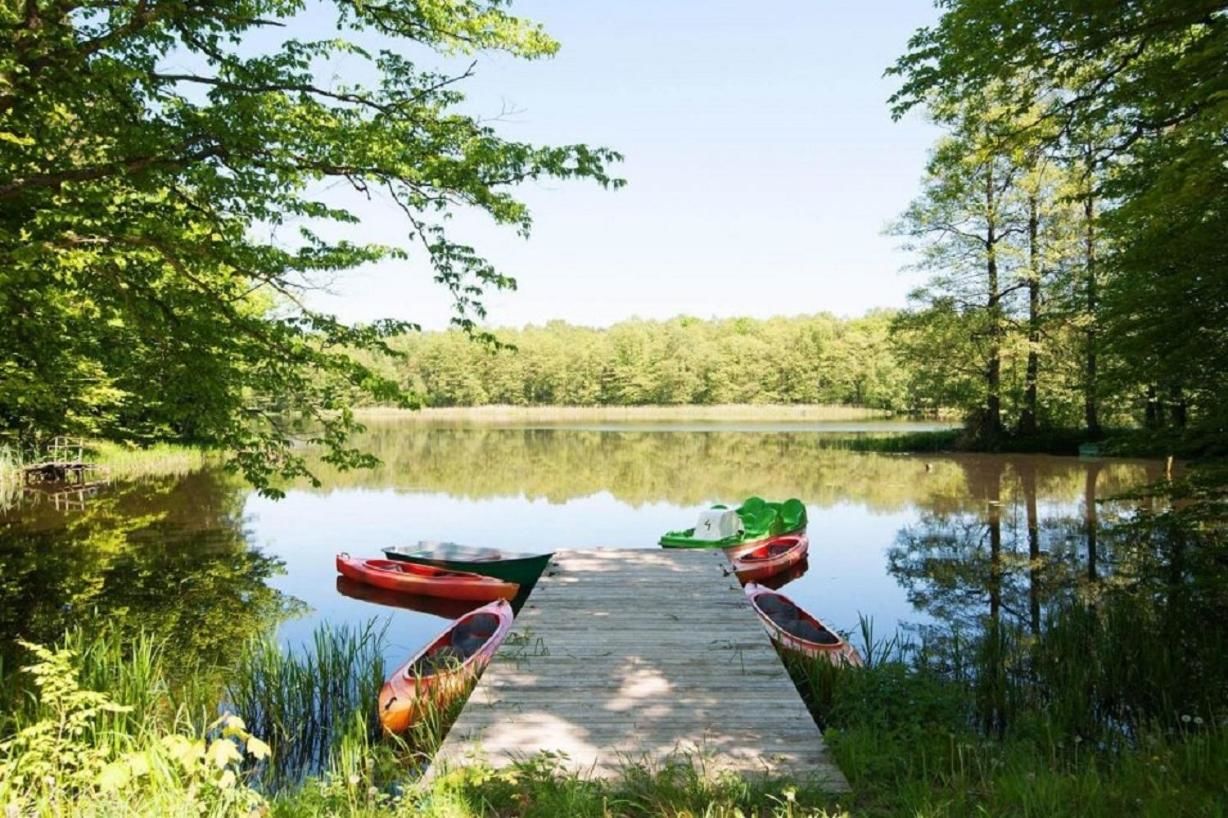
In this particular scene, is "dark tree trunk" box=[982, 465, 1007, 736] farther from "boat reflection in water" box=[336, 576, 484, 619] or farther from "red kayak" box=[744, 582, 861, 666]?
"boat reflection in water" box=[336, 576, 484, 619]

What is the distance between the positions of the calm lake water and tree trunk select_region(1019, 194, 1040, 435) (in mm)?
2291

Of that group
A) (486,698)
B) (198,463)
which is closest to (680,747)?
(486,698)

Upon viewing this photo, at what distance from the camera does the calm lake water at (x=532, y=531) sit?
972cm

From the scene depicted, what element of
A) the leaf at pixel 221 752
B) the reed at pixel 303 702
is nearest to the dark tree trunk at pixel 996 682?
the reed at pixel 303 702

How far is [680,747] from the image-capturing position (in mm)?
4680

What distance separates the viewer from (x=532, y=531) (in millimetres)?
16391

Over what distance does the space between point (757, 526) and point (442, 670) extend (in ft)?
26.2

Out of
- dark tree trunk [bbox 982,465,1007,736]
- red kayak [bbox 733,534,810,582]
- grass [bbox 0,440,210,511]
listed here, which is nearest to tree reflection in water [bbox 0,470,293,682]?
grass [bbox 0,440,210,511]

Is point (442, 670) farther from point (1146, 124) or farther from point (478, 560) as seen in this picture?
point (1146, 124)

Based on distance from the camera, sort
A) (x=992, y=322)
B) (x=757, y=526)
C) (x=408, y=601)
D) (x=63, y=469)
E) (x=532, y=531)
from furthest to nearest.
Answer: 1. (x=992, y=322)
2. (x=63, y=469)
3. (x=532, y=531)
4. (x=757, y=526)
5. (x=408, y=601)

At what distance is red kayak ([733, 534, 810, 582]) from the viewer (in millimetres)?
11336

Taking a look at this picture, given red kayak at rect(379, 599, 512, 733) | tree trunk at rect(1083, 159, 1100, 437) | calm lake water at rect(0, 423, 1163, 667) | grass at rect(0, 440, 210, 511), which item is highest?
tree trunk at rect(1083, 159, 1100, 437)

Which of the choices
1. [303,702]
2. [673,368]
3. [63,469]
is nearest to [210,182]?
[303,702]

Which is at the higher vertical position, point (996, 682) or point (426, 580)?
point (996, 682)
